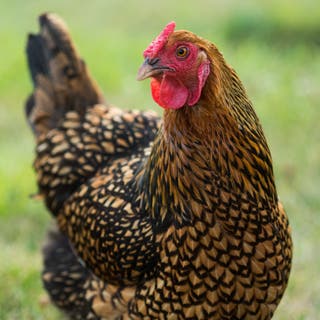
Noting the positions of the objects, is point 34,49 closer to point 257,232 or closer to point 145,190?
point 145,190

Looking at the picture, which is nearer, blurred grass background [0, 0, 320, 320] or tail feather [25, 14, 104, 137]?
tail feather [25, 14, 104, 137]

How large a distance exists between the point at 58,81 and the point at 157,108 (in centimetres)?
261

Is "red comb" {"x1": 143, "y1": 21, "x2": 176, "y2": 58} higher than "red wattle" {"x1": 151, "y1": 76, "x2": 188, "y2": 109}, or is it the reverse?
"red comb" {"x1": 143, "y1": 21, "x2": 176, "y2": 58}

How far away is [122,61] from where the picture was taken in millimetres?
7754

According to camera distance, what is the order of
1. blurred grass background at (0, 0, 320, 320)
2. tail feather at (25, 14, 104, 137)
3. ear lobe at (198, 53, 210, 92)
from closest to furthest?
ear lobe at (198, 53, 210, 92), tail feather at (25, 14, 104, 137), blurred grass background at (0, 0, 320, 320)

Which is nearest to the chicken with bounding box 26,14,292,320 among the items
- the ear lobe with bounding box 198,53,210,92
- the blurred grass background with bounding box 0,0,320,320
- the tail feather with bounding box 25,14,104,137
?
the ear lobe with bounding box 198,53,210,92

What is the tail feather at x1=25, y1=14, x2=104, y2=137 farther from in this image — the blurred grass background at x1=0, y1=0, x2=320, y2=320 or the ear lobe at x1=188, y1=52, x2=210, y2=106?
the ear lobe at x1=188, y1=52, x2=210, y2=106

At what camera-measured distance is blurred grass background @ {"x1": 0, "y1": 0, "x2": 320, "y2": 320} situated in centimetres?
457

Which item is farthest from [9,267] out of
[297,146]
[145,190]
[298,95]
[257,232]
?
[298,95]

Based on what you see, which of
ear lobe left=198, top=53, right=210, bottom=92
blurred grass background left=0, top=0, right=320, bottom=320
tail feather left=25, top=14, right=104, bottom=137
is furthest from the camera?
blurred grass background left=0, top=0, right=320, bottom=320

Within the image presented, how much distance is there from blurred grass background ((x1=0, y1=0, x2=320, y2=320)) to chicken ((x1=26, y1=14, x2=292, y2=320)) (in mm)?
976

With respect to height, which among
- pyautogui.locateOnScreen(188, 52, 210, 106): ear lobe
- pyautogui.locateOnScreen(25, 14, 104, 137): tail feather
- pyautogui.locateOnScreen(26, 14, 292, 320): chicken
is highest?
pyautogui.locateOnScreen(25, 14, 104, 137): tail feather

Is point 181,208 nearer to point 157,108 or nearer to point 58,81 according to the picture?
point 58,81

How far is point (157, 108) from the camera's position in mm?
6656
